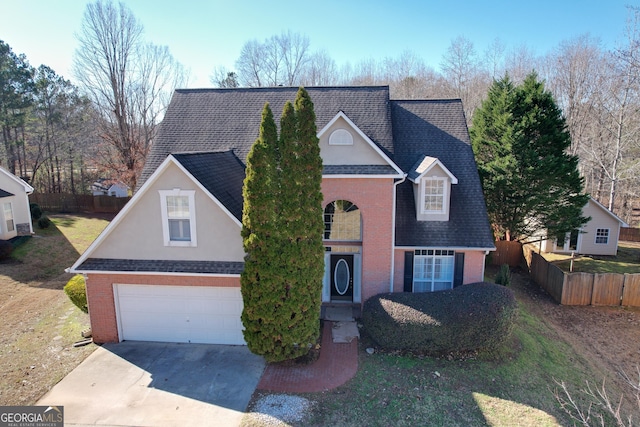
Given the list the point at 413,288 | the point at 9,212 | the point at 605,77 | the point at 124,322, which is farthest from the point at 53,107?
the point at 605,77

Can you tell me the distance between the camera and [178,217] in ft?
40.2

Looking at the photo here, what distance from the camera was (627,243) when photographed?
30.3 metres

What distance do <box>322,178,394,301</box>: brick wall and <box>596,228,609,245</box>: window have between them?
2004 centimetres

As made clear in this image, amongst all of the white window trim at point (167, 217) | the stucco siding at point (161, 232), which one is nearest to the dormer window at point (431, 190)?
the stucco siding at point (161, 232)

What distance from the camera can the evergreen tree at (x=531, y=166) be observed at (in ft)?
69.1

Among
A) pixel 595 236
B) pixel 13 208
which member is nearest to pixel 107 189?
pixel 13 208

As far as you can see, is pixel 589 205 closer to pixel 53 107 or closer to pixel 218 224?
pixel 218 224

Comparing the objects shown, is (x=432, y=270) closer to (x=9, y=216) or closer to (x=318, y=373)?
(x=318, y=373)

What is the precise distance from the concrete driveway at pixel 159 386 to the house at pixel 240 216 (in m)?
0.74

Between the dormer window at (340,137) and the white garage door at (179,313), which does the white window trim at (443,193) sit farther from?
the white garage door at (179,313)

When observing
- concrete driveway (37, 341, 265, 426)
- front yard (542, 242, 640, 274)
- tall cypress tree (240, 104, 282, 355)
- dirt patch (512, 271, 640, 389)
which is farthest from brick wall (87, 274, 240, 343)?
front yard (542, 242, 640, 274)

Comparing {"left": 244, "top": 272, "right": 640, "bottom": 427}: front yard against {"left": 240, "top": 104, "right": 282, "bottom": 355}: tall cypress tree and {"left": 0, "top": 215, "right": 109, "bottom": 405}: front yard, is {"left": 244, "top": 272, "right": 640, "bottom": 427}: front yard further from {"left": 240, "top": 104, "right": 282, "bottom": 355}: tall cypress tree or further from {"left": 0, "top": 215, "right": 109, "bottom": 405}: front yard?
{"left": 0, "top": 215, "right": 109, "bottom": 405}: front yard

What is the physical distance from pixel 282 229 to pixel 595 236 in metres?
25.0

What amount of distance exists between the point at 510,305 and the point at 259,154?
31.1 feet
